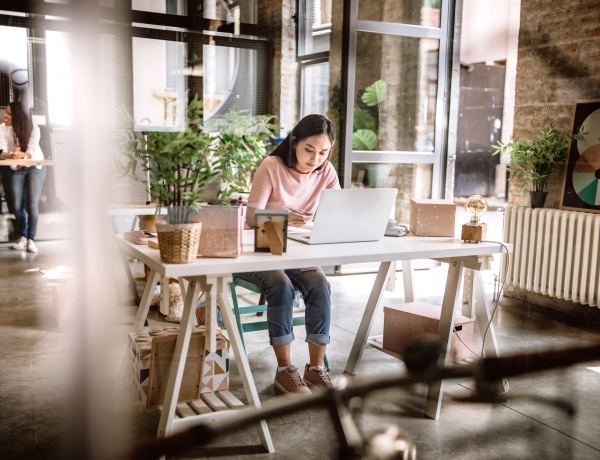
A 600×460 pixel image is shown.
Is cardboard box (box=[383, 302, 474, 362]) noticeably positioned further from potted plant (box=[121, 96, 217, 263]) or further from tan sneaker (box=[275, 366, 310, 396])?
potted plant (box=[121, 96, 217, 263])

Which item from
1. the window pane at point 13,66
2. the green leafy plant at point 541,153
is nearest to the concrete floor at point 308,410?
the green leafy plant at point 541,153

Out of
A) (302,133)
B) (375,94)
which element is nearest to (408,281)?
(302,133)

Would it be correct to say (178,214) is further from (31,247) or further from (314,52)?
(31,247)

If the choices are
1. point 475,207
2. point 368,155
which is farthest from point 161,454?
point 368,155

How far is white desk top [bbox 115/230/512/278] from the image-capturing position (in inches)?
61.4

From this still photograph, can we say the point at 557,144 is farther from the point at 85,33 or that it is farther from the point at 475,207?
the point at 85,33

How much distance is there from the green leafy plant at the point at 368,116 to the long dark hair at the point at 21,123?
6.55ft

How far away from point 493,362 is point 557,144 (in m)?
3.08

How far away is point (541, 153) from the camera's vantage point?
313cm

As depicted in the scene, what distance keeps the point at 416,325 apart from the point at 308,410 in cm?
196

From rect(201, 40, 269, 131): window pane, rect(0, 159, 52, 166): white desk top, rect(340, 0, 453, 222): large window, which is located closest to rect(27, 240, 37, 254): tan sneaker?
rect(0, 159, 52, 166): white desk top

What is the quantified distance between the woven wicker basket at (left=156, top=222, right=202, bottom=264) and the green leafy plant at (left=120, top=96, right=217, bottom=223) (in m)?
0.07

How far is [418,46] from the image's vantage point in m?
3.94

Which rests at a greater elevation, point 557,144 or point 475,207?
point 557,144
